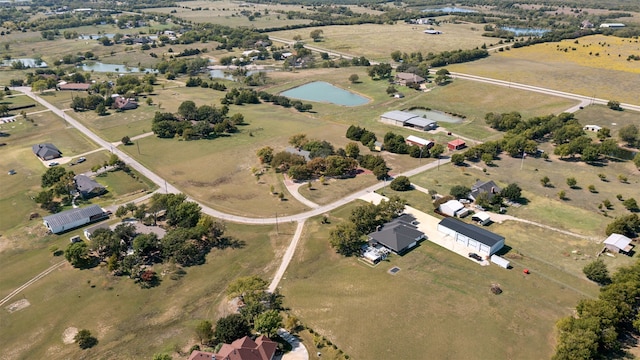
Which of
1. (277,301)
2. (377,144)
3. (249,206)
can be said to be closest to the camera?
(277,301)

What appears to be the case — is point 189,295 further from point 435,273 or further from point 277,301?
point 435,273

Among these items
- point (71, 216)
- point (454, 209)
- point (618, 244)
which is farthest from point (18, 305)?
point (618, 244)

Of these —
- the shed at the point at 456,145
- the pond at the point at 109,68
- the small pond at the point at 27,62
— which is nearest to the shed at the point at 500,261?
the shed at the point at 456,145

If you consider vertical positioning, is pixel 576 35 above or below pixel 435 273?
above

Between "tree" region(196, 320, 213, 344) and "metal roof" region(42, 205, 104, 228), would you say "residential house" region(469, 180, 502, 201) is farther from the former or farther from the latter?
"metal roof" region(42, 205, 104, 228)

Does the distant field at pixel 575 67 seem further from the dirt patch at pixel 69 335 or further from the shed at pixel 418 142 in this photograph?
the dirt patch at pixel 69 335

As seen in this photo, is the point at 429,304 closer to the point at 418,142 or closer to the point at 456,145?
the point at 418,142

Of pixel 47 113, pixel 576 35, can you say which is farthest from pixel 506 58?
pixel 47 113
